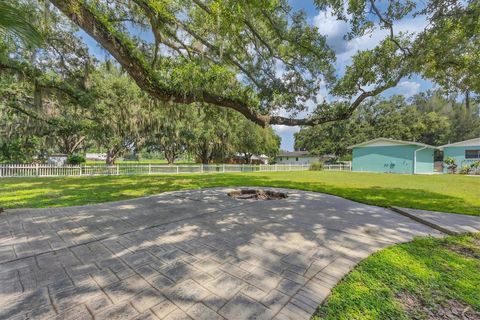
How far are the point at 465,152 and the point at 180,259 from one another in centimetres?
2530

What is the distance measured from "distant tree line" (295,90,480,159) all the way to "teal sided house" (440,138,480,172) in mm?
7855

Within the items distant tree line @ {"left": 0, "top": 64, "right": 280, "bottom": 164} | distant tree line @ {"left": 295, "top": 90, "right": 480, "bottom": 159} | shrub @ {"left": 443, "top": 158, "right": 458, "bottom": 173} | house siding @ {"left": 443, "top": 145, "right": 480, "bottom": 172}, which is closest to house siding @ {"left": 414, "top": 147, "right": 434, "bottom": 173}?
house siding @ {"left": 443, "top": 145, "right": 480, "bottom": 172}

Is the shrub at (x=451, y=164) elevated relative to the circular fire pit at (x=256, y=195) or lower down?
elevated

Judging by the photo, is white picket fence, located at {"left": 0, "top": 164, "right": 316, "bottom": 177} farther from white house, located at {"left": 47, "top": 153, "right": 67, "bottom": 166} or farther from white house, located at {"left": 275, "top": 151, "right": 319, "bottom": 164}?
white house, located at {"left": 275, "top": 151, "right": 319, "bottom": 164}

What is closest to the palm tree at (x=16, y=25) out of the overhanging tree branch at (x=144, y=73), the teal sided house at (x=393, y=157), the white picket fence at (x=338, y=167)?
the overhanging tree branch at (x=144, y=73)

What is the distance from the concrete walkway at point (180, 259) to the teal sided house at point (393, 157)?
60.2 feet

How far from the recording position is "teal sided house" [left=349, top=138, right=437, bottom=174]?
1878 centimetres

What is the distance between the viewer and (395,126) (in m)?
27.0

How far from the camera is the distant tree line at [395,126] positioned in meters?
26.8

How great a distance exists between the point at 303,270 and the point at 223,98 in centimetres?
382

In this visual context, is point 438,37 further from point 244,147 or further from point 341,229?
point 244,147

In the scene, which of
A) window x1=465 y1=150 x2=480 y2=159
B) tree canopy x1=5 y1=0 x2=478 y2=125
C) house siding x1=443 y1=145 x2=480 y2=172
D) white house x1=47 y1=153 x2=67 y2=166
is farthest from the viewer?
house siding x1=443 y1=145 x2=480 y2=172

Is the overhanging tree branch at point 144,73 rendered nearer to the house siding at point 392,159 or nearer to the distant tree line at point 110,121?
the distant tree line at point 110,121

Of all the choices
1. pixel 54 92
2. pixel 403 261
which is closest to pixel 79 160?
pixel 54 92
